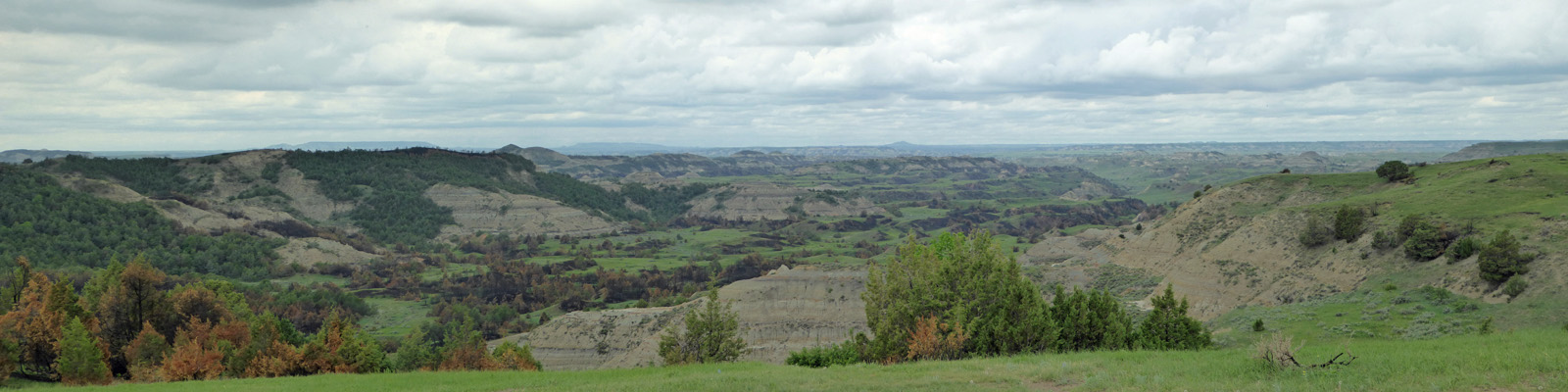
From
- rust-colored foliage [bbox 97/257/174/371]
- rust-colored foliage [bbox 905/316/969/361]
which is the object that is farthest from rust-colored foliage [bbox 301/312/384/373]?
rust-colored foliage [bbox 905/316/969/361]

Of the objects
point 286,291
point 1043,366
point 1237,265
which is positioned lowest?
point 286,291

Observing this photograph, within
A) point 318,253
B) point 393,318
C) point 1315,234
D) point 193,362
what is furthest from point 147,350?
point 318,253

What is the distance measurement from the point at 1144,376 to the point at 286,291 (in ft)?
410

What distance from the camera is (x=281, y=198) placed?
193 meters

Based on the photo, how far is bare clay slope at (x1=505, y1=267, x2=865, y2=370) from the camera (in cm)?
7312

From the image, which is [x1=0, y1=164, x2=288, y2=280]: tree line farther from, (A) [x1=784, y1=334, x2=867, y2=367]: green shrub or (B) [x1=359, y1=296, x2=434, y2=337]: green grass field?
(A) [x1=784, y1=334, x2=867, y2=367]: green shrub

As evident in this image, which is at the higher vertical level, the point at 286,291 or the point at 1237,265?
the point at 1237,265

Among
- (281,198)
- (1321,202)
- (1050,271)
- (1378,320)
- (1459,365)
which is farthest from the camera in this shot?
(281,198)

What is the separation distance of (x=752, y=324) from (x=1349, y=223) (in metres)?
50.6

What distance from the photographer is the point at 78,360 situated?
39.2 m

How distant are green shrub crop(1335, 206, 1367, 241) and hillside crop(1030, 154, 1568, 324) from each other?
0.48m

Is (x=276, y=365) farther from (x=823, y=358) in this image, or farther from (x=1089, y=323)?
(x=1089, y=323)

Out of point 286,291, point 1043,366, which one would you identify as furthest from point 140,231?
point 1043,366

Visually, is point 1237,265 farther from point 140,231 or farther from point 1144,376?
A: point 140,231
